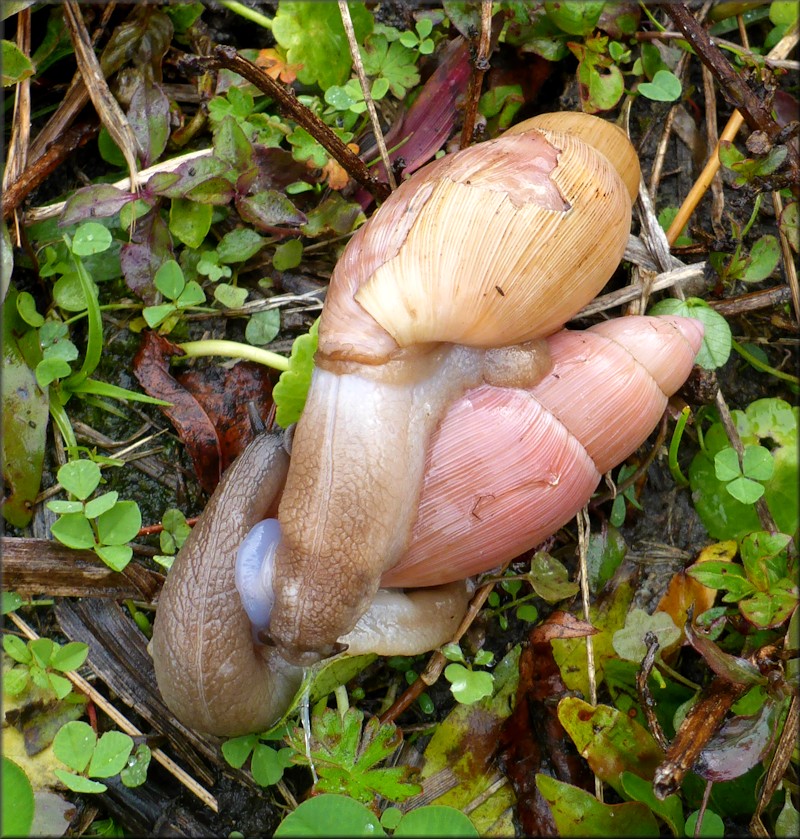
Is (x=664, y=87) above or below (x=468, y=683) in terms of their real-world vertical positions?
above

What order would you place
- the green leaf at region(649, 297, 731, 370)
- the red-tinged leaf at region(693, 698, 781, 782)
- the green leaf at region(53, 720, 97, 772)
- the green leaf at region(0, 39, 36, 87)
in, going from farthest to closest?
the green leaf at region(649, 297, 731, 370)
the green leaf at region(0, 39, 36, 87)
the green leaf at region(53, 720, 97, 772)
the red-tinged leaf at region(693, 698, 781, 782)

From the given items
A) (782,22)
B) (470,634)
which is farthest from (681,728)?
(782,22)

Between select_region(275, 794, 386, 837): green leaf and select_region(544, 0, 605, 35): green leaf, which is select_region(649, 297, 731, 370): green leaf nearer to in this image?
select_region(544, 0, 605, 35): green leaf

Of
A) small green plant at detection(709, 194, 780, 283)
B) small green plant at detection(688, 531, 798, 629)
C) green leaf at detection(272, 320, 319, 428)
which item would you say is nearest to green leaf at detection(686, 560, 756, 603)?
small green plant at detection(688, 531, 798, 629)

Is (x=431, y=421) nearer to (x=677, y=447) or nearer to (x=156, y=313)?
(x=677, y=447)

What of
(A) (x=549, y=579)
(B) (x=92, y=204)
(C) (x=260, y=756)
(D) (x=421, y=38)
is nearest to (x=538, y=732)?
(A) (x=549, y=579)

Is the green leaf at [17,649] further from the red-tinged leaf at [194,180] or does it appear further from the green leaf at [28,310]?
the red-tinged leaf at [194,180]

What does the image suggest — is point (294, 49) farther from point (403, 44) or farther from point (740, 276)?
point (740, 276)
